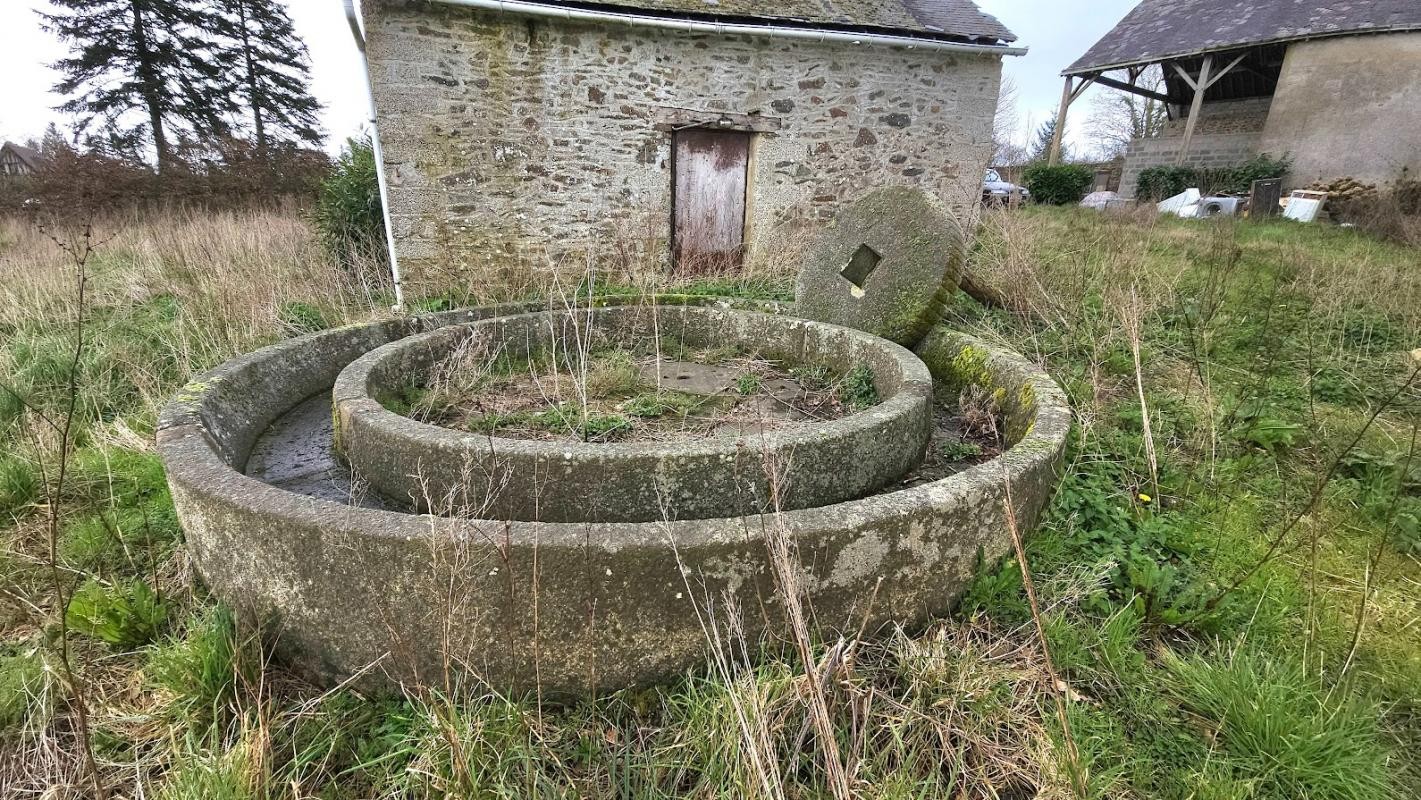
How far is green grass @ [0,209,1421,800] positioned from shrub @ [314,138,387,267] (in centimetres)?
475

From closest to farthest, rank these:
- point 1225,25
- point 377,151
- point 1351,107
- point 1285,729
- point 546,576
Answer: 1. point 1285,729
2. point 546,576
3. point 377,151
4. point 1351,107
5. point 1225,25

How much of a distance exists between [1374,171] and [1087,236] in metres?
11.3

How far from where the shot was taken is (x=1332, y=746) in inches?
68.5

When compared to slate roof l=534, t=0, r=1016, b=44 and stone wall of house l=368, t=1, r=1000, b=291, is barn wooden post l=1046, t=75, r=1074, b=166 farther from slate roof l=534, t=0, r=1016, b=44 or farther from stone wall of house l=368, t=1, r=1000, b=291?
stone wall of house l=368, t=1, r=1000, b=291

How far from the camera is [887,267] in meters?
4.36

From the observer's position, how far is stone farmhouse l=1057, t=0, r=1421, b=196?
13008mm

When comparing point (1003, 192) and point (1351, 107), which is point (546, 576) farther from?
point (1351, 107)

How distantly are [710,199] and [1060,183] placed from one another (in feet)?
46.7

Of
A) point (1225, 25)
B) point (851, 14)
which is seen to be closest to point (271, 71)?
point (851, 14)

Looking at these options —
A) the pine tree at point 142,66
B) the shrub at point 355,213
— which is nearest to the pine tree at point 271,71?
the pine tree at point 142,66

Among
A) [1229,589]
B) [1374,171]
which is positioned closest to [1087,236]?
[1229,589]

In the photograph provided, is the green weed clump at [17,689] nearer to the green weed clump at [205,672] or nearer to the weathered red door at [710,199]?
the green weed clump at [205,672]

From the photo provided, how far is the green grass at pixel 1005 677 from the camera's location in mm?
1770

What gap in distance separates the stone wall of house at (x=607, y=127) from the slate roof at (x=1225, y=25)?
425 inches
